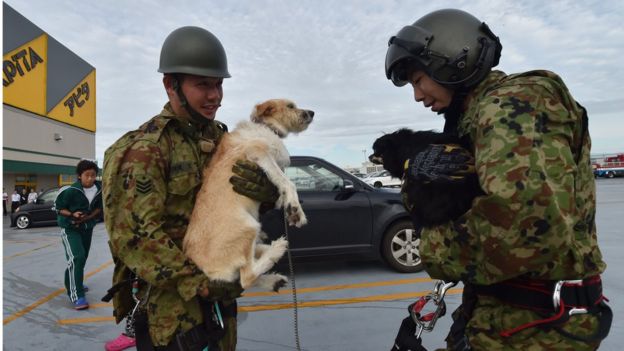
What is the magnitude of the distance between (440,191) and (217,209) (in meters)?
1.14

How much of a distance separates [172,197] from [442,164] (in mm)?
1281

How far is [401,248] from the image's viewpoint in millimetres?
5824

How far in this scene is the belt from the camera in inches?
49.6

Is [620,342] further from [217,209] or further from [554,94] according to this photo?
[217,209]

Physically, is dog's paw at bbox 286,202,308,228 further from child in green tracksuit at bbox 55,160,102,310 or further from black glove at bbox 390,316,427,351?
child in green tracksuit at bbox 55,160,102,310

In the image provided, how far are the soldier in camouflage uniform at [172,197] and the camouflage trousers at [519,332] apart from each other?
1065mm

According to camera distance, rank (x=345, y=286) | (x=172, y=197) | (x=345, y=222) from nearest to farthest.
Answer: (x=172, y=197) → (x=345, y=286) → (x=345, y=222)

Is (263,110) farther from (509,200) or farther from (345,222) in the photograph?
(345,222)

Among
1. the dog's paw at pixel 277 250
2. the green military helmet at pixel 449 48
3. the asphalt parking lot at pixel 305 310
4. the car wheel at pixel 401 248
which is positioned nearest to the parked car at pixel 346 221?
the car wheel at pixel 401 248

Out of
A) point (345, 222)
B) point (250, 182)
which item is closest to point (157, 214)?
point (250, 182)

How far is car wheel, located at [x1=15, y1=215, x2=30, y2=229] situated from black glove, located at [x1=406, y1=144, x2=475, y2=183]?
19.1 m

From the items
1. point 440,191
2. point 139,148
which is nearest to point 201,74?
point 139,148

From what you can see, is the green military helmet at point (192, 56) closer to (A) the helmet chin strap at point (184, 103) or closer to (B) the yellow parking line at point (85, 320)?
(A) the helmet chin strap at point (184, 103)

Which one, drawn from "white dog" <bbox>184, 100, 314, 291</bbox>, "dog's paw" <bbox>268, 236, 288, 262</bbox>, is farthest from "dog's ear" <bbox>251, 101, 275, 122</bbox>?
"dog's paw" <bbox>268, 236, 288, 262</bbox>
